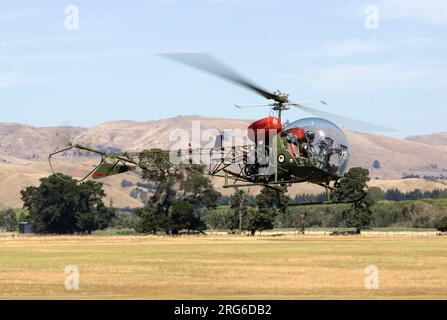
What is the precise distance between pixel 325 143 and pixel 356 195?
118m

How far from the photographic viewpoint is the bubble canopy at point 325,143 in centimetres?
5222

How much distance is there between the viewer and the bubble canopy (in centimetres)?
5222

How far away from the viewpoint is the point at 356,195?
168750 mm

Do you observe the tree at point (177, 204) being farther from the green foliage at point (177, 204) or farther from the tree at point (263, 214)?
the tree at point (263, 214)

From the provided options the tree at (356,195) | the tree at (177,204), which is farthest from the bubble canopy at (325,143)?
the tree at (177,204)

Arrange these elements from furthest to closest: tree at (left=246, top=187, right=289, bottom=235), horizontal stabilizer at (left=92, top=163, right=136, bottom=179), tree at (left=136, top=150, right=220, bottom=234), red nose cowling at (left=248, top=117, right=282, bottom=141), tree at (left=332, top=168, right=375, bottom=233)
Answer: tree at (left=246, top=187, right=289, bottom=235) < tree at (left=332, top=168, right=375, bottom=233) < tree at (left=136, top=150, right=220, bottom=234) < horizontal stabilizer at (left=92, top=163, right=136, bottom=179) < red nose cowling at (left=248, top=117, right=282, bottom=141)

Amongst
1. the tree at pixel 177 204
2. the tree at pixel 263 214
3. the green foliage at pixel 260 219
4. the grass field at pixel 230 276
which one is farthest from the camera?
the tree at pixel 263 214

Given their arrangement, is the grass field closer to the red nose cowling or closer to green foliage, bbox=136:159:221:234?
the red nose cowling

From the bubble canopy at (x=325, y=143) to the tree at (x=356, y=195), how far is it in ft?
340

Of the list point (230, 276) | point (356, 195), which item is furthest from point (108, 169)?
point (356, 195)

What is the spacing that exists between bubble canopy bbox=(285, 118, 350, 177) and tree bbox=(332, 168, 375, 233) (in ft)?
340

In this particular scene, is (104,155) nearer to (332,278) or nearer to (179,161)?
(179,161)

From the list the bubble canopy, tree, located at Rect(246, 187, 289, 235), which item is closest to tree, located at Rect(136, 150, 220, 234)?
tree, located at Rect(246, 187, 289, 235)
